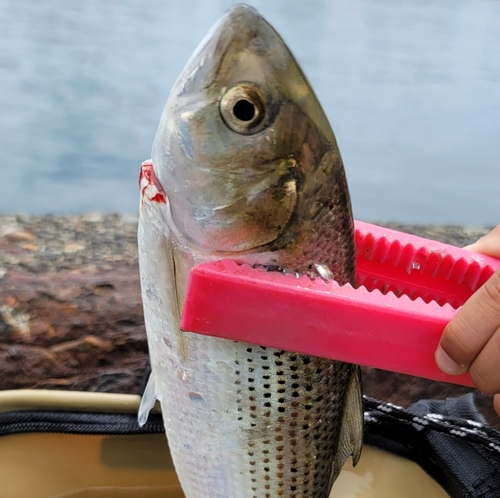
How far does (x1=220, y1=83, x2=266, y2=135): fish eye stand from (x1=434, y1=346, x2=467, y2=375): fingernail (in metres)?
0.36

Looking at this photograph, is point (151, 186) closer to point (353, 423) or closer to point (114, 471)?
point (353, 423)

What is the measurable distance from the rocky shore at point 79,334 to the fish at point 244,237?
1.37 feet

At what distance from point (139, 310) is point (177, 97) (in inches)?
29.5

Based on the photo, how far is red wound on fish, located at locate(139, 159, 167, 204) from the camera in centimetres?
75

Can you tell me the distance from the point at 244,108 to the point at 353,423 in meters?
0.53

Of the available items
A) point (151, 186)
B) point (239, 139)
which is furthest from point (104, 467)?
point (239, 139)

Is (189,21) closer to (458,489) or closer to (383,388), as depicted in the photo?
(383,388)

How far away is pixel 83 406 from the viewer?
119 cm

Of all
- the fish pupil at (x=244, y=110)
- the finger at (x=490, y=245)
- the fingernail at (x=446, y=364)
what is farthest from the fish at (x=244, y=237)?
the finger at (x=490, y=245)

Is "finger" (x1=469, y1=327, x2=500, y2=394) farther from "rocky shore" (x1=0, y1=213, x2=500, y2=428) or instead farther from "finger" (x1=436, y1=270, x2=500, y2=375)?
"rocky shore" (x1=0, y1=213, x2=500, y2=428)

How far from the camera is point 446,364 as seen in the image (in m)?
0.69

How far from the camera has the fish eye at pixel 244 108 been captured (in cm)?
71

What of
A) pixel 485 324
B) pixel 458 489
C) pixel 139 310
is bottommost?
pixel 458 489

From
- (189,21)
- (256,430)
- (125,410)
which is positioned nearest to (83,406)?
(125,410)
